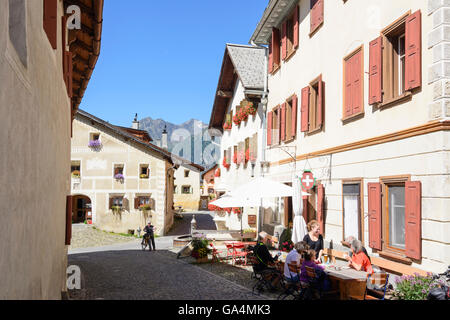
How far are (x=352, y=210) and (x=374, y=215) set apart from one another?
1.34 m

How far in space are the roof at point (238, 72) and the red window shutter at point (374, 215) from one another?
1053cm

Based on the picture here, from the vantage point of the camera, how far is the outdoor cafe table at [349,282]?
278 inches

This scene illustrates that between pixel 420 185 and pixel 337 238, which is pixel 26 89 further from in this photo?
pixel 337 238

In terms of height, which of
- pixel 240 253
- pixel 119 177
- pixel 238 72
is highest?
pixel 238 72

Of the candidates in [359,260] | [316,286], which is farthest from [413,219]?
[316,286]

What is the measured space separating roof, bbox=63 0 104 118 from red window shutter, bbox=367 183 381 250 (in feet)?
20.9

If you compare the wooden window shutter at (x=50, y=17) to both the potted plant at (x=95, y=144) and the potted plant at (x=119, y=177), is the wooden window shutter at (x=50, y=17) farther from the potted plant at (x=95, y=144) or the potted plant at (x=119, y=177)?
the potted plant at (x=95, y=144)

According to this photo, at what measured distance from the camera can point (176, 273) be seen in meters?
12.7

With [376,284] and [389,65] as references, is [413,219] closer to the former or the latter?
[376,284]

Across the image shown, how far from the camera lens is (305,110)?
13344mm

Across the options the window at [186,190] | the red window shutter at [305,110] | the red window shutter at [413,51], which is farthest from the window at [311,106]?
the window at [186,190]

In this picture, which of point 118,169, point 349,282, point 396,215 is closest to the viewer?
point 349,282

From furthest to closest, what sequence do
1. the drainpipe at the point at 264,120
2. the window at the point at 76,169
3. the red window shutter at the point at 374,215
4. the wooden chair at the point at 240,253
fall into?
the window at the point at 76,169 < the drainpipe at the point at 264,120 < the wooden chair at the point at 240,253 < the red window shutter at the point at 374,215
